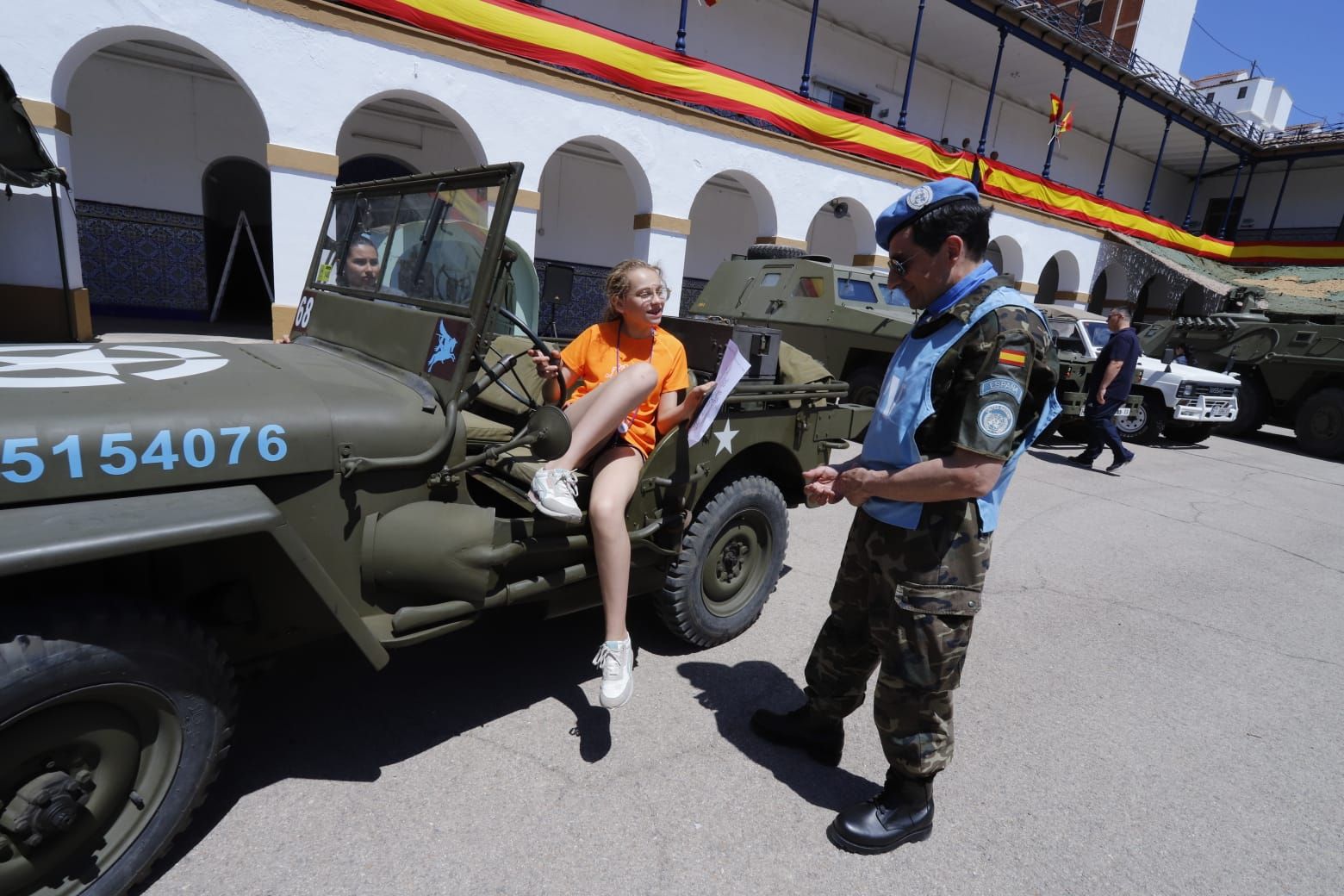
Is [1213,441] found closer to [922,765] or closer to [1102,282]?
[922,765]

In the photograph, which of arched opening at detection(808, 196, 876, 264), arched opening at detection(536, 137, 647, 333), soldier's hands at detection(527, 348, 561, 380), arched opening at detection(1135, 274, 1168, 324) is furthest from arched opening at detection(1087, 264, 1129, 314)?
soldier's hands at detection(527, 348, 561, 380)

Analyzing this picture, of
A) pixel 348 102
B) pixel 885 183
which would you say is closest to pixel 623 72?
pixel 348 102

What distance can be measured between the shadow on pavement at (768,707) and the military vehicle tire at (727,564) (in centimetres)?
20

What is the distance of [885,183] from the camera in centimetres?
1399

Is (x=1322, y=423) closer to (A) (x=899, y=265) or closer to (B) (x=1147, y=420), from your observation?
(B) (x=1147, y=420)

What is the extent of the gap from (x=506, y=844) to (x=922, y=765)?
1.25 metres

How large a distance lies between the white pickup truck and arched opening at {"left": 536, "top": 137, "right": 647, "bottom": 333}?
7689 mm

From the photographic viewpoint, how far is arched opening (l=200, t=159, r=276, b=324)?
11531 mm

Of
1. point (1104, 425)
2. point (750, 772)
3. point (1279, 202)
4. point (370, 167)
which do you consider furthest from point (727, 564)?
point (1279, 202)

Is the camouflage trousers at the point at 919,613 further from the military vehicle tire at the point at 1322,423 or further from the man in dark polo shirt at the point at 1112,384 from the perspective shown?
the military vehicle tire at the point at 1322,423

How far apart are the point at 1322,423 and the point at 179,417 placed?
1467 cm

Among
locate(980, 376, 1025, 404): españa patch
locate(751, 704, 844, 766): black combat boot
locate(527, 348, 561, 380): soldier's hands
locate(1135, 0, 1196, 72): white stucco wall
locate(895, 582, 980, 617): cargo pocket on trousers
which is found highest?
locate(1135, 0, 1196, 72): white stucco wall

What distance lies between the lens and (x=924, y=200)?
1.92m

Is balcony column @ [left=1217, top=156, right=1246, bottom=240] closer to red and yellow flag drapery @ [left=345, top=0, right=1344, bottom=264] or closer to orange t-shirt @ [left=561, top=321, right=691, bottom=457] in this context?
red and yellow flag drapery @ [left=345, top=0, right=1344, bottom=264]
